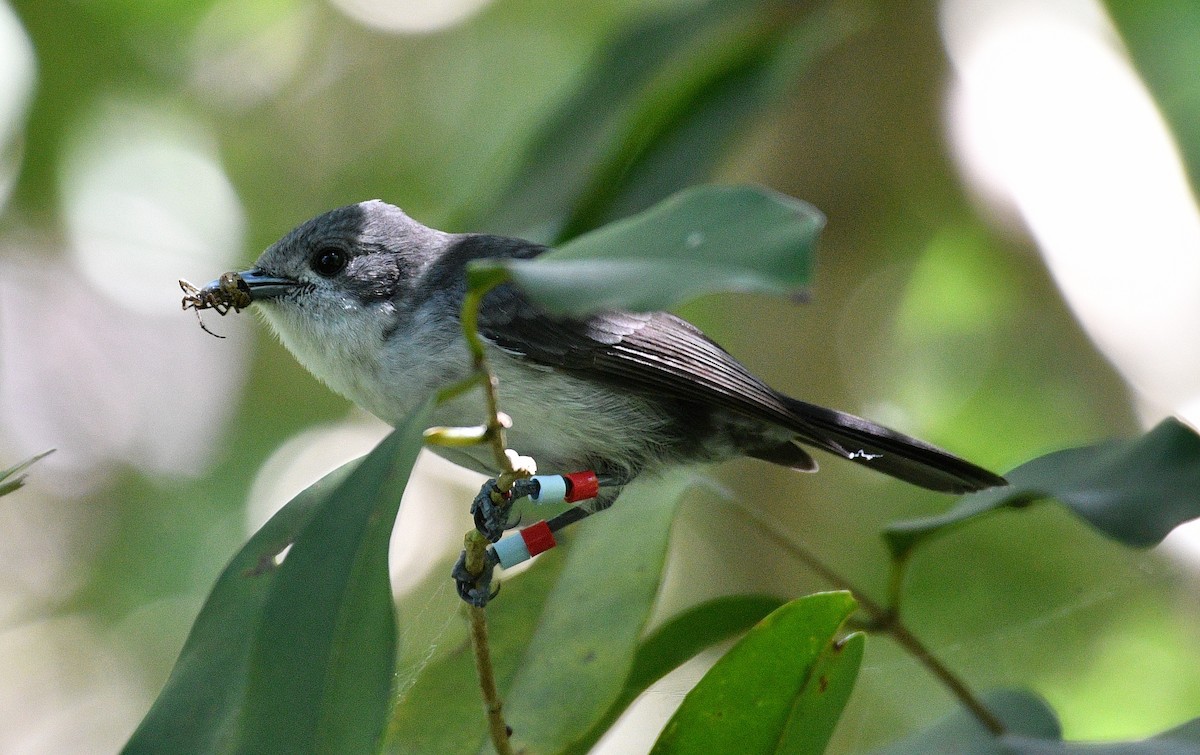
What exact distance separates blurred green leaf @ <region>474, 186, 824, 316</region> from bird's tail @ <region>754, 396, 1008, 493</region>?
139 cm

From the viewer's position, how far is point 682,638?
2.69 metres

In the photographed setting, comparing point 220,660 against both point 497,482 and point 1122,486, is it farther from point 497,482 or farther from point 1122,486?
point 1122,486

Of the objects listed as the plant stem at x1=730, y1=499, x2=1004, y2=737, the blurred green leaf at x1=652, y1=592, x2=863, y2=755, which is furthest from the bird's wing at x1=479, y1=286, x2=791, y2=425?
the blurred green leaf at x1=652, y1=592, x2=863, y2=755

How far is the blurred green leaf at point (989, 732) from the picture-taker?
7.03 ft

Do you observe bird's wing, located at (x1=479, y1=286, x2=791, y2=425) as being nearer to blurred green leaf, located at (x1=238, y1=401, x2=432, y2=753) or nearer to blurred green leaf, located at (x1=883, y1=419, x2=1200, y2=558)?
blurred green leaf, located at (x1=883, y1=419, x2=1200, y2=558)

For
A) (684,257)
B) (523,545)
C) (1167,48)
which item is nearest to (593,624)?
(523,545)

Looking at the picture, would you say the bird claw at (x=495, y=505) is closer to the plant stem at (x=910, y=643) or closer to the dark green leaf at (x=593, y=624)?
the dark green leaf at (x=593, y=624)

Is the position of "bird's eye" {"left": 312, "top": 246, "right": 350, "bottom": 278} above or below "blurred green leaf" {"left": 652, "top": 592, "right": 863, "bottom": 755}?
above

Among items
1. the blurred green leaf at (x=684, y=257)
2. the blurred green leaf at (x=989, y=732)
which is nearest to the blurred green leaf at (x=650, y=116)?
the blurred green leaf at (x=989, y=732)

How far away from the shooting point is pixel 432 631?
301 cm

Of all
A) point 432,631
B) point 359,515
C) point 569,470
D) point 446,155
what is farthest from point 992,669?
point 446,155

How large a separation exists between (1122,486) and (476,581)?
1301 millimetres

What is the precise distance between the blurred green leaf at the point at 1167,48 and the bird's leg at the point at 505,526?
8.52 feet

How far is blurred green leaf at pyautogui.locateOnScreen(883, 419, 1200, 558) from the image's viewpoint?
186 centimetres
